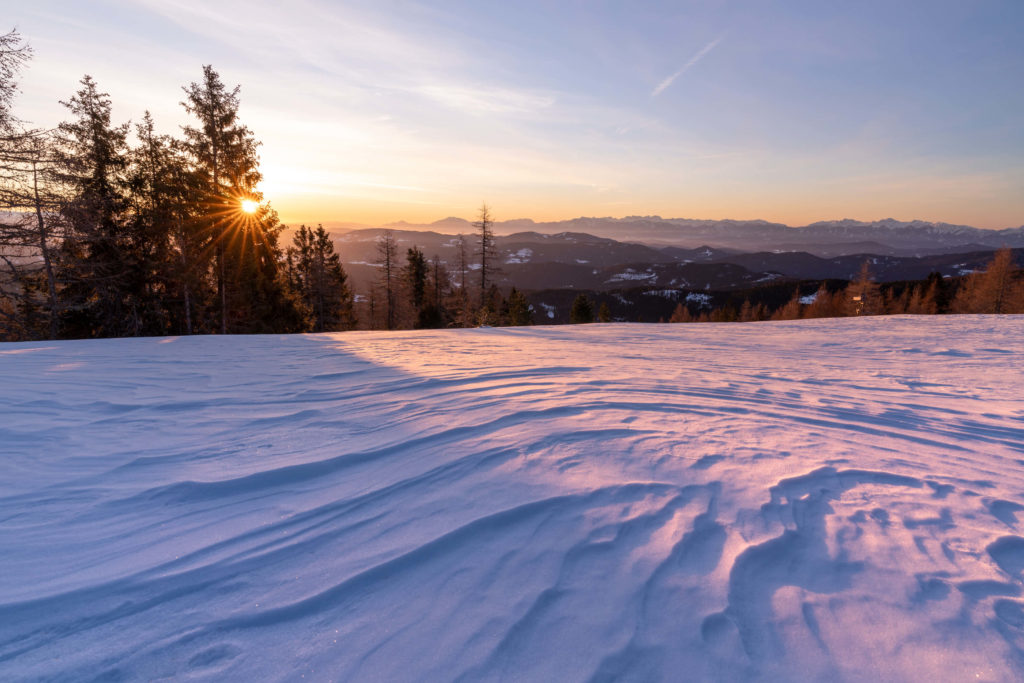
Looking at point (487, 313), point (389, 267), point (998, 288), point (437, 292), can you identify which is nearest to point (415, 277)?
point (389, 267)

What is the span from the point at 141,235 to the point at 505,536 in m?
23.1

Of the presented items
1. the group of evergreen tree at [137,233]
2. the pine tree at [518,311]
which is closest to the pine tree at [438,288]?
the pine tree at [518,311]

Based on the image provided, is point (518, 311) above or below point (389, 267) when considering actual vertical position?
below

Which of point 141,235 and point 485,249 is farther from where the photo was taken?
point 485,249

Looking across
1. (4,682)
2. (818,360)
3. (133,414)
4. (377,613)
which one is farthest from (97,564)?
(818,360)

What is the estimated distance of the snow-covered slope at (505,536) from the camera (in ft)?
4.37

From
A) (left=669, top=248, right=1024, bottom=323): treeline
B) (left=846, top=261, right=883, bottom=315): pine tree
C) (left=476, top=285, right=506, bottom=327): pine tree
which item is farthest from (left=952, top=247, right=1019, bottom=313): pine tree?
(left=476, top=285, right=506, bottom=327): pine tree

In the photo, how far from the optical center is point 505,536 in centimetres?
191

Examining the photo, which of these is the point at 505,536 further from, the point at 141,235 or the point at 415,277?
the point at 415,277

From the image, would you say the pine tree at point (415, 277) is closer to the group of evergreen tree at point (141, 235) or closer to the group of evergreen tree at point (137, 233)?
the group of evergreen tree at point (137, 233)

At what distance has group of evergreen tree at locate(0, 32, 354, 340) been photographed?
12320 mm

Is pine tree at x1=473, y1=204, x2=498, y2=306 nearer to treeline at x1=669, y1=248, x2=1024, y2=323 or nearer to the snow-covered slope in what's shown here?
treeline at x1=669, y1=248, x2=1024, y2=323

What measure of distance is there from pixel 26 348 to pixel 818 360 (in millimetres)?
13164

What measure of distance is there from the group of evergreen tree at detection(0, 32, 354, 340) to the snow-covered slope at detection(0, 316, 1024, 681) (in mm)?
13317
